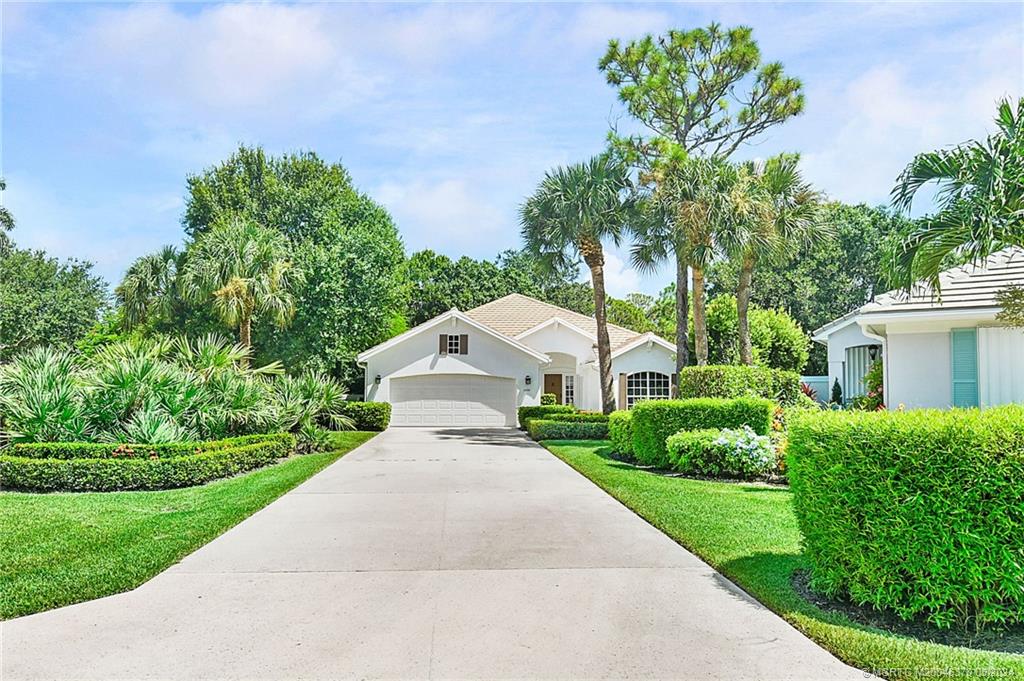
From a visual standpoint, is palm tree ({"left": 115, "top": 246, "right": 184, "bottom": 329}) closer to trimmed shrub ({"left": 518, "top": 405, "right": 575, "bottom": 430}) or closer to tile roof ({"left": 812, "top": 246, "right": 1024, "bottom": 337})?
trimmed shrub ({"left": 518, "top": 405, "right": 575, "bottom": 430})

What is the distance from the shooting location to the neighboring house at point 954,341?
12.9 metres

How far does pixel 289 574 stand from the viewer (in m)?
6.68

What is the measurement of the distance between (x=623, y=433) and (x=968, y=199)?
355 inches

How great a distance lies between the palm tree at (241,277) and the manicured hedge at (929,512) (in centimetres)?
2266

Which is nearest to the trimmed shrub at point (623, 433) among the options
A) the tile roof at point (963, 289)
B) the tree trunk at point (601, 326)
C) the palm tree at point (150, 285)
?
the tile roof at point (963, 289)

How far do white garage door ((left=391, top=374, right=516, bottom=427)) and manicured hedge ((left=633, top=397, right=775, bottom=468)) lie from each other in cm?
1596

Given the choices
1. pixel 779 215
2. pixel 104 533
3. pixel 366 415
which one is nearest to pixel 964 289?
pixel 779 215

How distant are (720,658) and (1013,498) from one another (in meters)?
2.03

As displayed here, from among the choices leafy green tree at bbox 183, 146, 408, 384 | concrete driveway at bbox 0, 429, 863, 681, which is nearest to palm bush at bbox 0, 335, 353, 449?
concrete driveway at bbox 0, 429, 863, 681

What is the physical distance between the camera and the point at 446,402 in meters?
30.7

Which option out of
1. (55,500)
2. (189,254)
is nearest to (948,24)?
(55,500)

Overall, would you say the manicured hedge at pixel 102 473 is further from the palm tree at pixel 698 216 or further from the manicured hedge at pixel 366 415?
the manicured hedge at pixel 366 415

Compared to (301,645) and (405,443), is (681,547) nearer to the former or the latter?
(301,645)

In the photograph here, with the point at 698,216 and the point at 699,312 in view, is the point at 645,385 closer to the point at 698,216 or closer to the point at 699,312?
the point at 699,312
